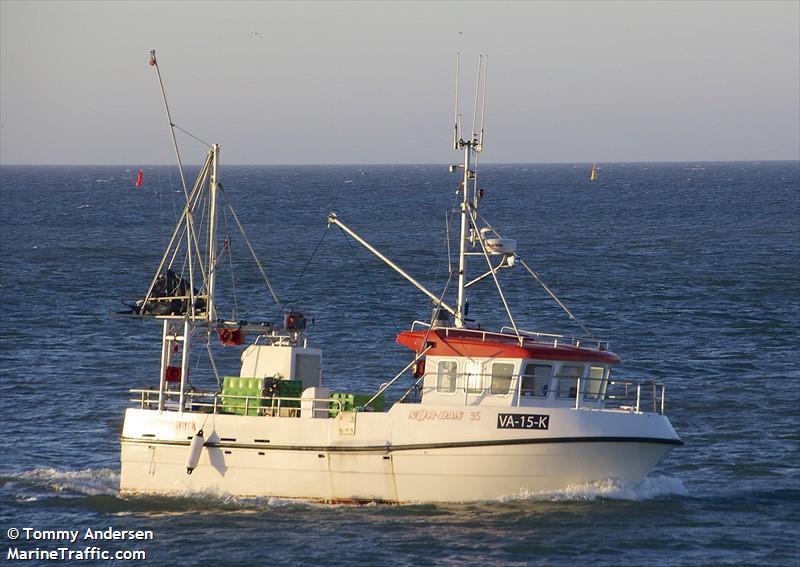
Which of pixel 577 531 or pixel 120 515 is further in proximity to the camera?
pixel 120 515

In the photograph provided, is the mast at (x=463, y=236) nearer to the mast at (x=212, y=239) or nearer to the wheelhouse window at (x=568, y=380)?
the wheelhouse window at (x=568, y=380)

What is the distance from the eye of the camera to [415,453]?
2969 cm

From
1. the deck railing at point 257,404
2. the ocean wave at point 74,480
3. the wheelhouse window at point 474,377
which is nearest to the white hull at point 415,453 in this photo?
the deck railing at point 257,404

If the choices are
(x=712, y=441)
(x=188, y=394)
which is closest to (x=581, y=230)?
(x=712, y=441)

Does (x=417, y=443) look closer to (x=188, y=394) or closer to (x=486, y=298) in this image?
(x=188, y=394)

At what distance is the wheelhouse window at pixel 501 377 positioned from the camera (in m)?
30.3

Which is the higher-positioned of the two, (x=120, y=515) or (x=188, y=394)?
(x=188, y=394)

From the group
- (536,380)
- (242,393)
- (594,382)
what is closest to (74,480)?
(242,393)

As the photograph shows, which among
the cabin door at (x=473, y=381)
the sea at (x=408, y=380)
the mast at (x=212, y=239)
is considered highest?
the mast at (x=212, y=239)

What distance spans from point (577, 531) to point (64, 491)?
41.0 feet

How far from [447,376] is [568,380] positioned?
2.78 meters

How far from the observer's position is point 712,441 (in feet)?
120

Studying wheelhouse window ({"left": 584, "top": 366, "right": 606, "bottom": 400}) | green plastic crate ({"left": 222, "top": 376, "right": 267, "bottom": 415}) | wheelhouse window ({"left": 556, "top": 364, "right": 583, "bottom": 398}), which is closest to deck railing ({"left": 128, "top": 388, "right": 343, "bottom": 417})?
green plastic crate ({"left": 222, "top": 376, "right": 267, "bottom": 415})

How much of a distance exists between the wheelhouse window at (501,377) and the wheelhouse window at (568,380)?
1120 millimetres
